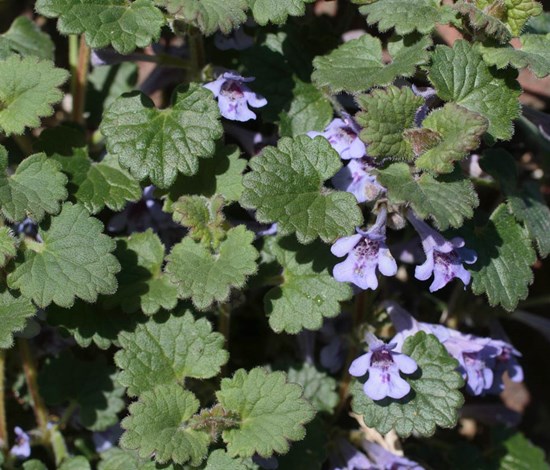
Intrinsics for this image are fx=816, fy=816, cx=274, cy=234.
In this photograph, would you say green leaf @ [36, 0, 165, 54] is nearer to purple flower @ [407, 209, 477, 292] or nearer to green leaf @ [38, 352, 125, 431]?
purple flower @ [407, 209, 477, 292]

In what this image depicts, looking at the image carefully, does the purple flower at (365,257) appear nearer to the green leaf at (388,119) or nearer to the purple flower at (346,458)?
the green leaf at (388,119)

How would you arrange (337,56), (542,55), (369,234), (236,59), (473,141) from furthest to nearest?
(236,59) → (337,56) → (542,55) → (369,234) → (473,141)

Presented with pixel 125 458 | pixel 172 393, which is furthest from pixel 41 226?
pixel 125 458

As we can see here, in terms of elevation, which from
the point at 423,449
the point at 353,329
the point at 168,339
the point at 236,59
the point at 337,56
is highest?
the point at 337,56

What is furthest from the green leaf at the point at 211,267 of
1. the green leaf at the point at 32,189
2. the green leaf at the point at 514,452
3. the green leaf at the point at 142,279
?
the green leaf at the point at 514,452

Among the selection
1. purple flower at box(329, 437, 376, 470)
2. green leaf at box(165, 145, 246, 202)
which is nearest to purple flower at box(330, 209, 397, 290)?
green leaf at box(165, 145, 246, 202)

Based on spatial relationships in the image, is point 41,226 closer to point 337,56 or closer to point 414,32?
point 337,56

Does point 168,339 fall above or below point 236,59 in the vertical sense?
below
